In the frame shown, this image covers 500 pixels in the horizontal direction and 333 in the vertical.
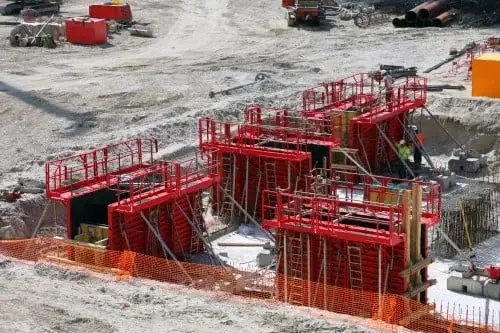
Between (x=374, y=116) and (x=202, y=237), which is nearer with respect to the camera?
(x=202, y=237)

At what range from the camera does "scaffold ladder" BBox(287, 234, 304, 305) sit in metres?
21.6

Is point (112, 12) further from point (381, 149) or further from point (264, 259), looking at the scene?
point (264, 259)

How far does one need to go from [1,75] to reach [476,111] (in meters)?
17.8

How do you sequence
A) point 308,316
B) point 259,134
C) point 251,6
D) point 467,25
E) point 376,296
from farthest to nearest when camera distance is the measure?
point 251,6
point 467,25
point 259,134
point 376,296
point 308,316

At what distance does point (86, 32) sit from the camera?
5022 cm

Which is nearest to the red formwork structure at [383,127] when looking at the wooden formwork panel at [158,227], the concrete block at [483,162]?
the concrete block at [483,162]

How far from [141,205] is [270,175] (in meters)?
5.44

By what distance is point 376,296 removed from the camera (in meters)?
20.5

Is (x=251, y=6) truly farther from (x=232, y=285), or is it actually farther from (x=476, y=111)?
(x=232, y=285)

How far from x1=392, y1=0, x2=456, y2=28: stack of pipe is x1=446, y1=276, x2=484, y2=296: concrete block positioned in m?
31.0

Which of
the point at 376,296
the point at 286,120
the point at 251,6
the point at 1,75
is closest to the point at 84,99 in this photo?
the point at 1,75

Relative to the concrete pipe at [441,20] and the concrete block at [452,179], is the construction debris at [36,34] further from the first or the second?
the concrete block at [452,179]

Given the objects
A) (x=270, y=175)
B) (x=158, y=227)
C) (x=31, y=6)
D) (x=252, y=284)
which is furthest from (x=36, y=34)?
(x=252, y=284)

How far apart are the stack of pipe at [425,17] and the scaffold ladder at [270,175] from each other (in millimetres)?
26531
